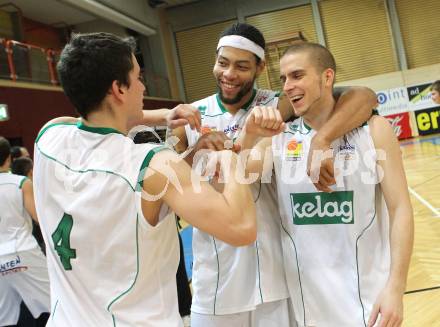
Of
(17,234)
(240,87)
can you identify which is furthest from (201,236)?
(17,234)

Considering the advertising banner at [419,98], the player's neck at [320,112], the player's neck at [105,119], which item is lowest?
the player's neck at [320,112]

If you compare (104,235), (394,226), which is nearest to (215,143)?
(104,235)

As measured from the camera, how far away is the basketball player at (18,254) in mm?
4055

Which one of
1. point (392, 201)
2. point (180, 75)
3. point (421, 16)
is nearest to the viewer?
point (392, 201)

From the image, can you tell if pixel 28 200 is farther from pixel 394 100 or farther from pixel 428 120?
pixel 428 120

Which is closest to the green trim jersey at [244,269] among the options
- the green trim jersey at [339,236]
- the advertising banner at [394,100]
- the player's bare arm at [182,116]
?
the green trim jersey at [339,236]

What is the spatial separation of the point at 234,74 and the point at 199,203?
1215mm

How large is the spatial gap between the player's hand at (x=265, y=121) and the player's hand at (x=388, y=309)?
79 centimetres

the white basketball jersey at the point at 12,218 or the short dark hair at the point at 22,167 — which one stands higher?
the short dark hair at the point at 22,167

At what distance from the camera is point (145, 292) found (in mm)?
1605

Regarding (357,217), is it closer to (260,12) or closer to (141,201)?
(141,201)

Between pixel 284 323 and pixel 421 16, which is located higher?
pixel 421 16

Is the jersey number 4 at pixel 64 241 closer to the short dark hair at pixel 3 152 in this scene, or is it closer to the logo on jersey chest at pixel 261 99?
the logo on jersey chest at pixel 261 99

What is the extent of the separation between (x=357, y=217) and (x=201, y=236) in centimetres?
83
